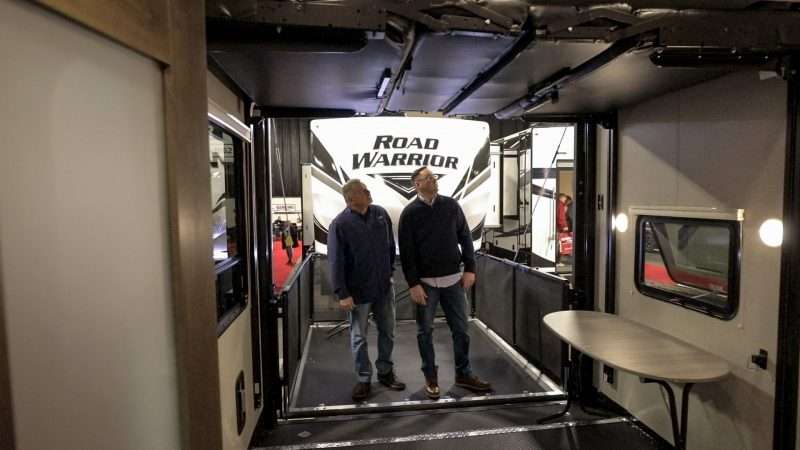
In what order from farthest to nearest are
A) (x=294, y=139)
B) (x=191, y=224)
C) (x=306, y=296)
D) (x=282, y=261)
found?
(x=294, y=139) → (x=282, y=261) → (x=306, y=296) → (x=191, y=224)

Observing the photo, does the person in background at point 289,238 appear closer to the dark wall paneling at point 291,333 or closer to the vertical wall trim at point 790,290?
the dark wall paneling at point 291,333

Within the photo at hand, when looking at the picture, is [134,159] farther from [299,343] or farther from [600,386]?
[600,386]

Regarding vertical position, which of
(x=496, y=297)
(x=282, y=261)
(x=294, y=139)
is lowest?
(x=496, y=297)

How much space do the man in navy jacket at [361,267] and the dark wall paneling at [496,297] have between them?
1.40 metres

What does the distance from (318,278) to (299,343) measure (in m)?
1.28

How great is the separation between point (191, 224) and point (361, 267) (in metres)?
2.14

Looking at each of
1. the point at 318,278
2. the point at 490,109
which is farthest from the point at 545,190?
the point at 318,278

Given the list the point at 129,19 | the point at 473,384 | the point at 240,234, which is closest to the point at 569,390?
the point at 473,384

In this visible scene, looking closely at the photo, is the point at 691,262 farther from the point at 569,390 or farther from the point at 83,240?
the point at 83,240

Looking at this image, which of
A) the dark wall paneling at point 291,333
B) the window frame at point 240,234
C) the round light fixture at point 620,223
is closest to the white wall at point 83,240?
the window frame at point 240,234

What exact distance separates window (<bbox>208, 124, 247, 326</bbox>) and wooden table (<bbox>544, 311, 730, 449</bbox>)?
6.36ft

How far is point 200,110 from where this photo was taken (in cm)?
120

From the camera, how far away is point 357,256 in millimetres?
3229

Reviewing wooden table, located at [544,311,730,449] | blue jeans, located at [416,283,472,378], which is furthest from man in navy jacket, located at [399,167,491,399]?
wooden table, located at [544,311,730,449]
